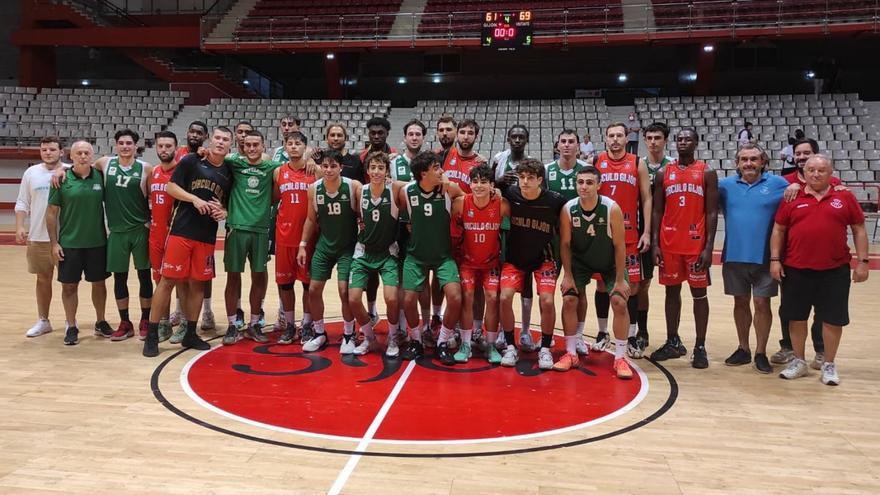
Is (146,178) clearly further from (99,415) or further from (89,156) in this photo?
(99,415)

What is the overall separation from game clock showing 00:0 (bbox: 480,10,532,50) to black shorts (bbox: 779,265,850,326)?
1554cm

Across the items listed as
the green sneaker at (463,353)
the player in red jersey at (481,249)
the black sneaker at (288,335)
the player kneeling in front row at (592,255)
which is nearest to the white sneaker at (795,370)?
the player kneeling in front row at (592,255)

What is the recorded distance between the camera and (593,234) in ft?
16.5

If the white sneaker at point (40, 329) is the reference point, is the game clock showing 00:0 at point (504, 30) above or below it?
above

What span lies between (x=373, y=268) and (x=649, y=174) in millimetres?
2584

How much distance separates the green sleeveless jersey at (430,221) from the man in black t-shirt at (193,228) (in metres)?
1.70

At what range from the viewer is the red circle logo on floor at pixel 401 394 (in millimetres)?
3852

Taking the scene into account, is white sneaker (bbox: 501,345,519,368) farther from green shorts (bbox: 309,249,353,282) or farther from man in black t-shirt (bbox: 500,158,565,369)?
green shorts (bbox: 309,249,353,282)

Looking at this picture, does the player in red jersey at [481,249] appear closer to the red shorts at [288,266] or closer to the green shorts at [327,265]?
the green shorts at [327,265]

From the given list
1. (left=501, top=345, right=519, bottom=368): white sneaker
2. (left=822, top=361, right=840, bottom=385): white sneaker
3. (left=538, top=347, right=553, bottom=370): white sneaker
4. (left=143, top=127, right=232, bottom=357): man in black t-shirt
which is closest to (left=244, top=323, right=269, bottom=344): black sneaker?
(left=143, top=127, right=232, bottom=357): man in black t-shirt

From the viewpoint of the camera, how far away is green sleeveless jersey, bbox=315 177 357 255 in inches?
213

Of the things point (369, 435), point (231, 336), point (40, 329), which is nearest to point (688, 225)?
point (369, 435)

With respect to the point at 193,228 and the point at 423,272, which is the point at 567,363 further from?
the point at 193,228

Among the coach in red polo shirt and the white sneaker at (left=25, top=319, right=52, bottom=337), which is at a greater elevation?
the coach in red polo shirt
